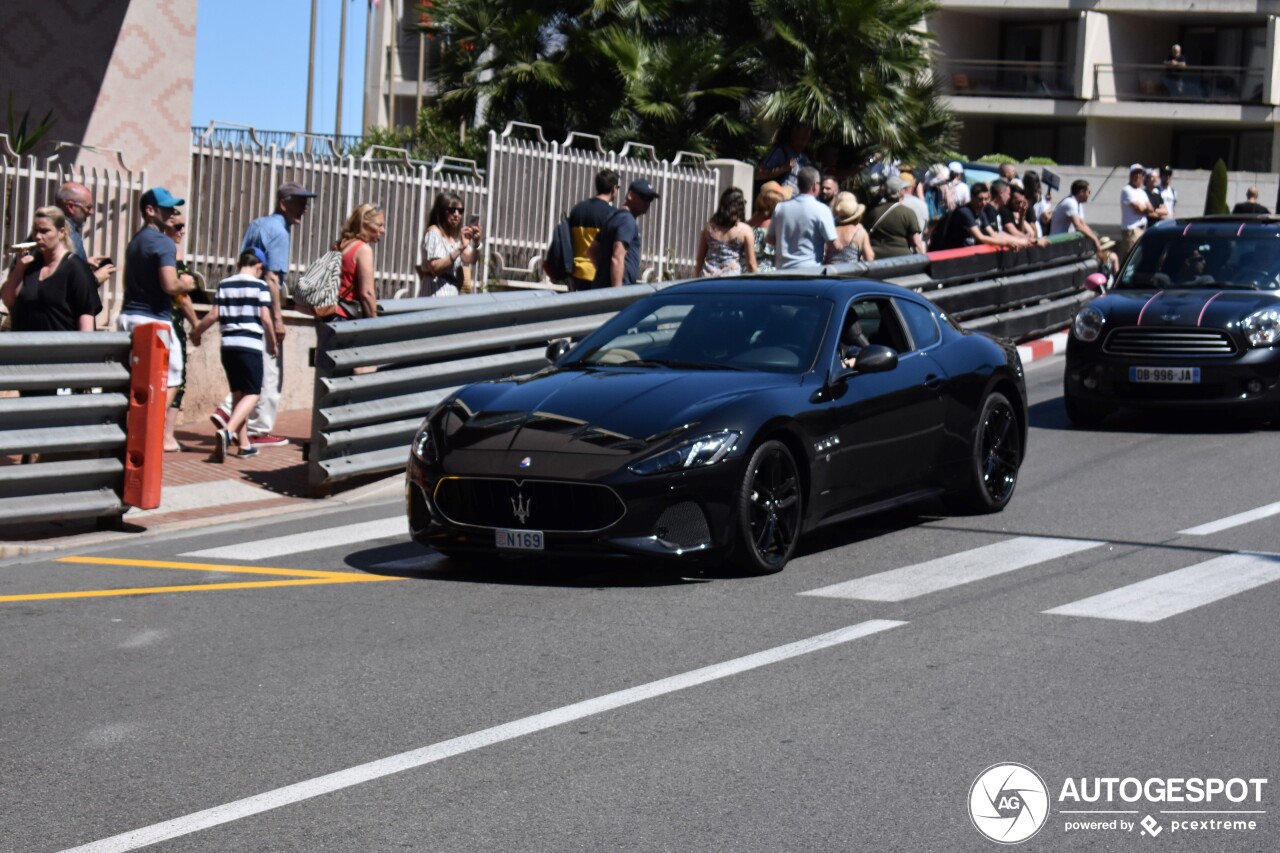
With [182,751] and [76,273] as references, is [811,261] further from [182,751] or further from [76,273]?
[182,751]

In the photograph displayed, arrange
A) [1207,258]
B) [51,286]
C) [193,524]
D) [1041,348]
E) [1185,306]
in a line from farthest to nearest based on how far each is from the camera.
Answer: [1041,348] < [1207,258] < [1185,306] < [51,286] < [193,524]

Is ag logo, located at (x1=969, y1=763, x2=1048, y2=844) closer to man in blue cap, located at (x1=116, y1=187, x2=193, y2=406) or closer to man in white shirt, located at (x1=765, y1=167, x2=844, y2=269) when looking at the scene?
man in blue cap, located at (x1=116, y1=187, x2=193, y2=406)

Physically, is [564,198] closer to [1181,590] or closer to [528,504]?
[528,504]

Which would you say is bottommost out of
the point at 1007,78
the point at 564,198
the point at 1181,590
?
the point at 1181,590

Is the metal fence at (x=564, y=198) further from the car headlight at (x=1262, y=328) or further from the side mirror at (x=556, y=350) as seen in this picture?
the side mirror at (x=556, y=350)

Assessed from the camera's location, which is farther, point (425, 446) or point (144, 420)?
point (144, 420)

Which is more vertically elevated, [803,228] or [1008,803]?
[803,228]

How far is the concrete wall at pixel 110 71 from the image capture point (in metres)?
21.1

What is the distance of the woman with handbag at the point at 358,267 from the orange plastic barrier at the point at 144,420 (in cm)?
250

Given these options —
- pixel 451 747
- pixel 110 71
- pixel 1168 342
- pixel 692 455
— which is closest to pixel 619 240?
pixel 1168 342

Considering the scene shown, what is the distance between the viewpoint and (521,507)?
873 cm

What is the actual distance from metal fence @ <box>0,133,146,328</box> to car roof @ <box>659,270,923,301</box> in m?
6.72

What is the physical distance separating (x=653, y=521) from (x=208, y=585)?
2202 millimetres

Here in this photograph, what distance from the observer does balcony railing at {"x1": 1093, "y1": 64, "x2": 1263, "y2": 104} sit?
184 feet
